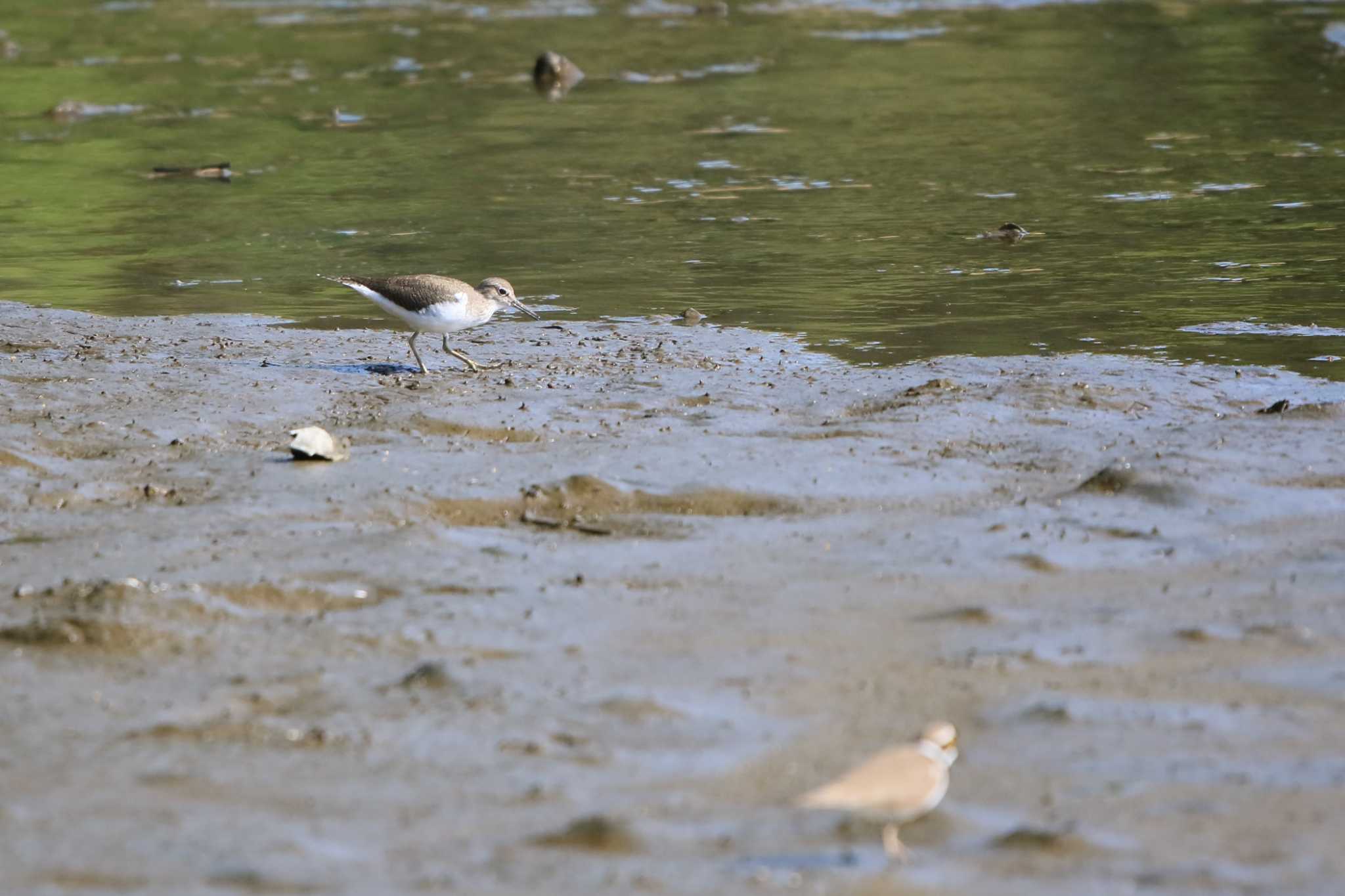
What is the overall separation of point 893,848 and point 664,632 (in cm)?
164

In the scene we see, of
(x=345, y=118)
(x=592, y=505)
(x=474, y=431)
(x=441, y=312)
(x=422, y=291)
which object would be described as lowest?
(x=345, y=118)

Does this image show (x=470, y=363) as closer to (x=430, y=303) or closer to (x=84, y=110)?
(x=430, y=303)

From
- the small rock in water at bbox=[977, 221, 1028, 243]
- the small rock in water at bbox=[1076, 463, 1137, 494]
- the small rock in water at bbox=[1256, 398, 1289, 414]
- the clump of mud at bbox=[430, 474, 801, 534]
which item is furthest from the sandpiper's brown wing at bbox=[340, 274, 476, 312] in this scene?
the small rock in water at bbox=[977, 221, 1028, 243]

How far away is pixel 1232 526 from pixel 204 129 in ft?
51.3

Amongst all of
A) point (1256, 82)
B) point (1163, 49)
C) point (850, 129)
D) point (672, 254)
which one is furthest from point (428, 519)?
point (1163, 49)

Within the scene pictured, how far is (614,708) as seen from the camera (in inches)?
195

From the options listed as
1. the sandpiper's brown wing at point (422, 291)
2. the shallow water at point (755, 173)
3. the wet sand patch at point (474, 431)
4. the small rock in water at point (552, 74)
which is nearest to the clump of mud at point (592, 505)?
the wet sand patch at point (474, 431)

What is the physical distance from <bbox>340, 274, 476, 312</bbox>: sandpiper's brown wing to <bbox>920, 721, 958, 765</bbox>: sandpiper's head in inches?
203

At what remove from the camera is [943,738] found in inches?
175

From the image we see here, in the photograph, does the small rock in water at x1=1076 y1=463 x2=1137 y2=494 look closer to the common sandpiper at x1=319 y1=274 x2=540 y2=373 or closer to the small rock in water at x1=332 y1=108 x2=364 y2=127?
the common sandpiper at x1=319 y1=274 x2=540 y2=373

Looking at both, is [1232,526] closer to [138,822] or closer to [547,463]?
[547,463]

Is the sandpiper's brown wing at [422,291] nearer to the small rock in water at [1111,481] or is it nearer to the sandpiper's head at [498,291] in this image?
the sandpiper's head at [498,291]

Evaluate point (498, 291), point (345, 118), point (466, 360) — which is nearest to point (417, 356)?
point (466, 360)

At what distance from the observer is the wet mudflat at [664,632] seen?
4.16 meters
